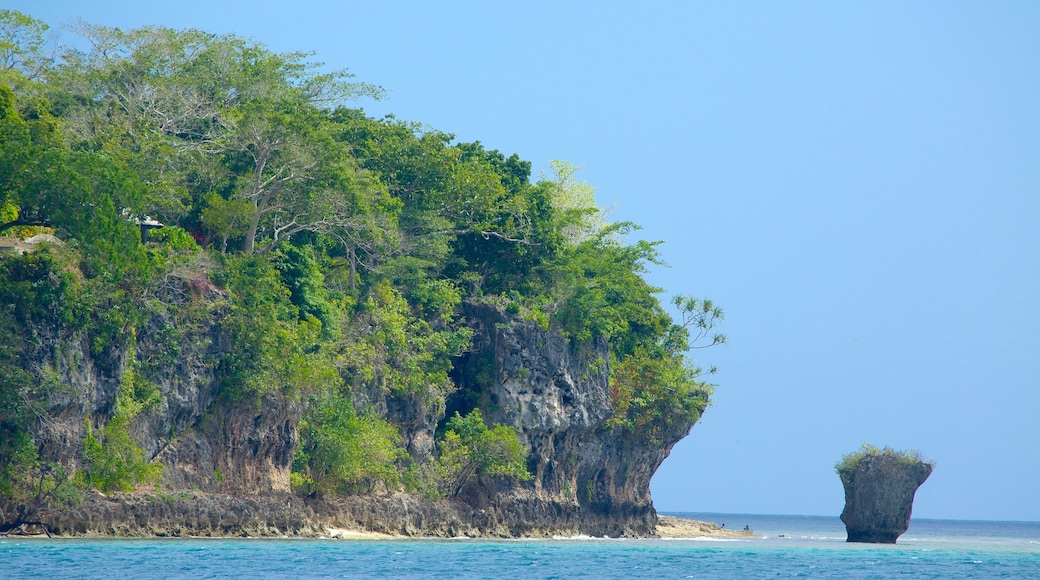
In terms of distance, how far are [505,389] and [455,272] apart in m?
5.52

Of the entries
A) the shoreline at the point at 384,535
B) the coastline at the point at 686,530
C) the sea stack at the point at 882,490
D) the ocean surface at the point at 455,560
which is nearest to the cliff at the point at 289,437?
the shoreline at the point at 384,535

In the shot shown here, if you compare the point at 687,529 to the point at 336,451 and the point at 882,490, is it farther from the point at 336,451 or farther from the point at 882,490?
the point at 336,451

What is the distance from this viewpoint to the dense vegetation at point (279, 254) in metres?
32.9

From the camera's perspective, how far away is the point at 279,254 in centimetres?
4206

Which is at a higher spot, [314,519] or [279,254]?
[279,254]

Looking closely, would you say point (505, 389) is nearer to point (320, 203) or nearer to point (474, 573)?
point (320, 203)

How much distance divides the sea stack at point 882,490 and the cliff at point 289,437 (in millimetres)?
7964

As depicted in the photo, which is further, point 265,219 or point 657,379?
point 657,379

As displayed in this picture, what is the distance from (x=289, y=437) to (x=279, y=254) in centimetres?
610

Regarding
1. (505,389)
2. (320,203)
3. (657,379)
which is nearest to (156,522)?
(320,203)

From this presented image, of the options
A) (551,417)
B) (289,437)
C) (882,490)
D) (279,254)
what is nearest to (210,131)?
(279,254)

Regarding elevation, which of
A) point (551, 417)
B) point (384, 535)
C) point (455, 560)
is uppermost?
point (551, 417)

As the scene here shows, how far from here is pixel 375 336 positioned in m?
44.2

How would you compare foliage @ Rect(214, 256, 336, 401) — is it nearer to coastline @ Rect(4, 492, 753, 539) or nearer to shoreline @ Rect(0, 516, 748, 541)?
coastline @ Rect(4, 492, 753, 539)
